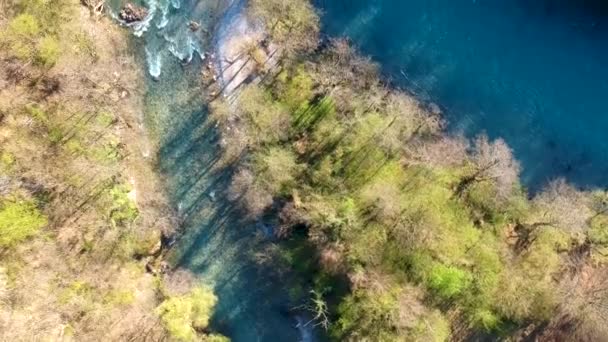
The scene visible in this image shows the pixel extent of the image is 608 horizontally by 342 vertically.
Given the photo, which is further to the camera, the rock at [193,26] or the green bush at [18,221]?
the rock at [193,26]

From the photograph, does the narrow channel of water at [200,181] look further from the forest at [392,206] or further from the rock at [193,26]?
the forest at [392,206]

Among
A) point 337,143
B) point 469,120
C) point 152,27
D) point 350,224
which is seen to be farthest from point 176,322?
point 469,120

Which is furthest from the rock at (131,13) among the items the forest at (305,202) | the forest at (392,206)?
the forest at (392,206)

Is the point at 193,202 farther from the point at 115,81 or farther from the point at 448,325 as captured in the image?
the point at 448,325

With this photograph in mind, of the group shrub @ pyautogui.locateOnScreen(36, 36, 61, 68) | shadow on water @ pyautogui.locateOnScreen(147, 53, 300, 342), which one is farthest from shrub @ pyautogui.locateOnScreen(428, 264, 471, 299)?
shrub @ pyautogui.locateOnScreen(36, 36, 61, 68)

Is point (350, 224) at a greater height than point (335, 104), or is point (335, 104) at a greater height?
point (335, 104)
